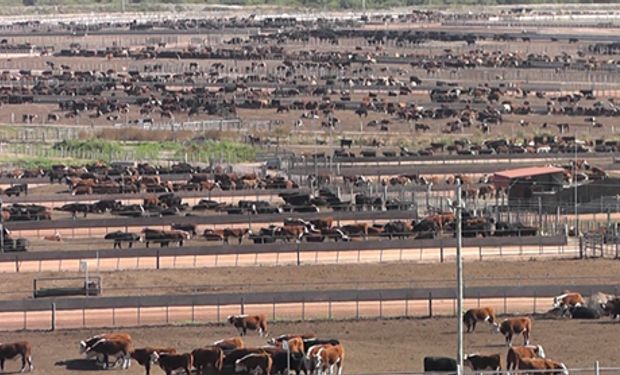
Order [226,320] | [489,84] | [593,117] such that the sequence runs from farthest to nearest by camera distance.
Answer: [489,84]
[593,117]
[226,320]

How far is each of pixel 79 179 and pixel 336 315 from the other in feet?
85.4

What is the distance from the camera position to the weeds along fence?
35.4m

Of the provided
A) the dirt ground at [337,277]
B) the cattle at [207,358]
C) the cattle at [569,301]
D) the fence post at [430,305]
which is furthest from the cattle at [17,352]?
the cattle at [569,301]

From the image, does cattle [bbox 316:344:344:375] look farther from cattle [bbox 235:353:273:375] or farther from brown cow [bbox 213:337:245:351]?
brown cow [bbox 213:337:245:351]

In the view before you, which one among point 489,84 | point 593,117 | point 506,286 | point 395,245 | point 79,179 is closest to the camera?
point 506,286

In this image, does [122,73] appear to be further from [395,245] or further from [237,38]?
[395,245]

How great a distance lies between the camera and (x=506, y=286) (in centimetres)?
3794

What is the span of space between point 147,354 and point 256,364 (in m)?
2.09

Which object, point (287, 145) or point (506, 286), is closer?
point (506, 286)

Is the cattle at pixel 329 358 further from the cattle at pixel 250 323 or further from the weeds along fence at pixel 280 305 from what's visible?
the weeds along fence at pixel 280 305

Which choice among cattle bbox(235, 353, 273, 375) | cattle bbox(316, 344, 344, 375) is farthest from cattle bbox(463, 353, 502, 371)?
cattle bbox(235, 353, 273, 375)

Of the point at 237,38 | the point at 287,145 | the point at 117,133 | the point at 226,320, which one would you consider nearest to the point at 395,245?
the point at 226,320

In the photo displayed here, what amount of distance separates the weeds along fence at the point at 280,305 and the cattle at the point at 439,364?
662 centimetres

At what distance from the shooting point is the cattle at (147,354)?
97.0 feet
